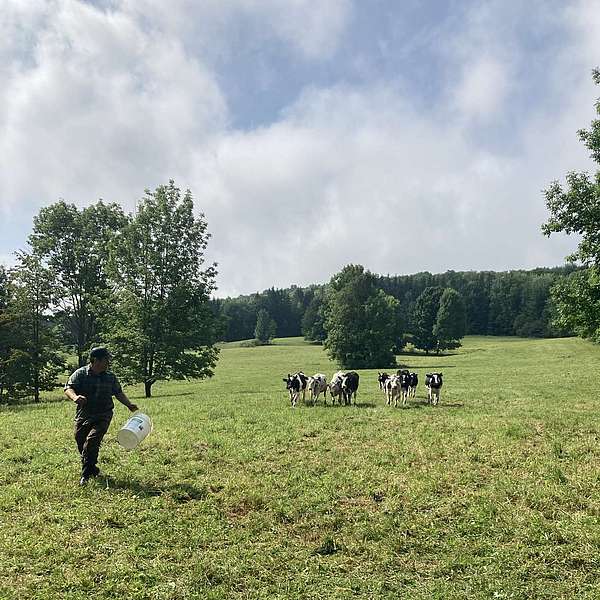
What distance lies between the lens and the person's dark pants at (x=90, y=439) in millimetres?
9461

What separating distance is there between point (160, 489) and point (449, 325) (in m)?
81.4

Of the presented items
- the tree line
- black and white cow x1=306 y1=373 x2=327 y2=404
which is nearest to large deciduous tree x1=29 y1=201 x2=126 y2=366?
the tree line

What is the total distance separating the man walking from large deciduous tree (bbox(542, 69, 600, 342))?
18.5 metres

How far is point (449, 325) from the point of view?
279ft

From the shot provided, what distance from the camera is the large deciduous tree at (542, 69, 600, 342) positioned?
19.8m

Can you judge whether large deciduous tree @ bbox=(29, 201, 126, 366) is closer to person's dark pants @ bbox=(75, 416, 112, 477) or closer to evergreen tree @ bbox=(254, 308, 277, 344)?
person's dark pants @ bbox=(75, 416, 112, 477)

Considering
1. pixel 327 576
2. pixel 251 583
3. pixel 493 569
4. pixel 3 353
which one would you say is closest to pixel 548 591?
pixel 493 569

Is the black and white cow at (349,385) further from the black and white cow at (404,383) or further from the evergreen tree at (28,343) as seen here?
the evergreen tree at (28,343)

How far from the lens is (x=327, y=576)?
627cm

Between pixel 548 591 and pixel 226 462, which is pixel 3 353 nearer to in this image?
pixel 226 462

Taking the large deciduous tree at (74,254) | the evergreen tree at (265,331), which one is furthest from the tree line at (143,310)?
the evergreen tree at (265,331)

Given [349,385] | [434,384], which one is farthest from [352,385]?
[434,384]

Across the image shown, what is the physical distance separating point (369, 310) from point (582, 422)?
155 ft

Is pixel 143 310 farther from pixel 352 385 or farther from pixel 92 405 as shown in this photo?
pixel 92 405
